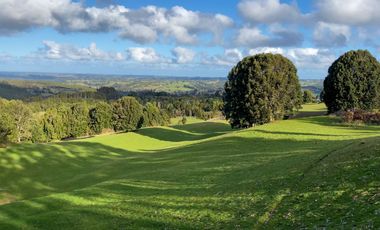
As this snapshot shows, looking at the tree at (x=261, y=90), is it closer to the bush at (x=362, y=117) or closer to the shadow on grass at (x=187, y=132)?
the bush at (x=362, y=117)

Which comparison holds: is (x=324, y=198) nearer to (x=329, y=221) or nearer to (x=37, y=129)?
(x=329, y=221)

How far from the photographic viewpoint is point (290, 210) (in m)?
18.1

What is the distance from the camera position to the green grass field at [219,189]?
17.9 m

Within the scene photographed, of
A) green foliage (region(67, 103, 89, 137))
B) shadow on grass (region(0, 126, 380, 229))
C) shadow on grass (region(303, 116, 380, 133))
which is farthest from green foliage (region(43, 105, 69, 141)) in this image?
shadow on grass (region(303, 116, 380, 133))

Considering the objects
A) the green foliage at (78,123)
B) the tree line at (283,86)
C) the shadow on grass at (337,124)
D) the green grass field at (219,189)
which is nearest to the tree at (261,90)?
the tree line at (283,86)

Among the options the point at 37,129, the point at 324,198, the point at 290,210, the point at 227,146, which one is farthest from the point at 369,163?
the point at 37,129

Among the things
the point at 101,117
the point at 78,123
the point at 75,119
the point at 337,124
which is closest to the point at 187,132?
the point at 101,117

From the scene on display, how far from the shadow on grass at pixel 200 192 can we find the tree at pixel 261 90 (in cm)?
2137

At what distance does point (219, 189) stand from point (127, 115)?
11020cm

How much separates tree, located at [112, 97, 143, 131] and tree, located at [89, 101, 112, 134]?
345 centimetres

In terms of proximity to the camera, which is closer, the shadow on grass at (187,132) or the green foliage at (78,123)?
the shadow on grass at (187,132)

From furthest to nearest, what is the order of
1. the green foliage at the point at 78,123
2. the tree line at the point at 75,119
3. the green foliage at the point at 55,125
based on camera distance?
the green foliage at the point at 78,123
the green foliage at the point at 55,125
the tree line at the point at 75,119

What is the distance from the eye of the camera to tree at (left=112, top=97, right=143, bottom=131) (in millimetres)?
133750

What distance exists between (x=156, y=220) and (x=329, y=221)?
9129mm
